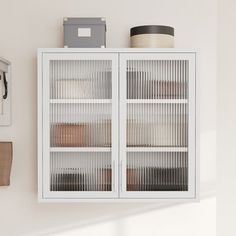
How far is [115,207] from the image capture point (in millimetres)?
2789

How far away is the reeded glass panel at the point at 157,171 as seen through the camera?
2541mm

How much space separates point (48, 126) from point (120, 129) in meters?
0.39

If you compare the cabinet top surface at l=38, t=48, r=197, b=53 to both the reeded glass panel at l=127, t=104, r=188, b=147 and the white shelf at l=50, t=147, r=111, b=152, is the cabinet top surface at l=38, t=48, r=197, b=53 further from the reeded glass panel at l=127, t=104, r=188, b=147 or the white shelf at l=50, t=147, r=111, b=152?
the white shelf at l=50, t=147, r=111, b=152

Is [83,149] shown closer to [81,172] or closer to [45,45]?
[81,172]

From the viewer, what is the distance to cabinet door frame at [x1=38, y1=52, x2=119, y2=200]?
8.23 ft

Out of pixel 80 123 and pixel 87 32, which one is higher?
pixel 87 32

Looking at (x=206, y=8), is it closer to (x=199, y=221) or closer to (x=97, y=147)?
(x=97, y=147)

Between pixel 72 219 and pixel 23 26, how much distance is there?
120 centimetres

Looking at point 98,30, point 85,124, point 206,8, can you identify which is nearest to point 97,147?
point 85,124

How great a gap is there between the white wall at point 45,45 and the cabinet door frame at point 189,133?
10.4 inches

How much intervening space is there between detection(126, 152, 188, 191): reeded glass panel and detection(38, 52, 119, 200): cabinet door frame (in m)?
0.10

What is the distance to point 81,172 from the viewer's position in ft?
8.37

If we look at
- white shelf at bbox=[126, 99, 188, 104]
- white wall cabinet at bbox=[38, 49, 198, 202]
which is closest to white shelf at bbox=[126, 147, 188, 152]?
white wall cabinet at bbox=[38, 49, 198, 202]

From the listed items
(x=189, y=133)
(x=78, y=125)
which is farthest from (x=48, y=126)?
(x=189, y=133)
